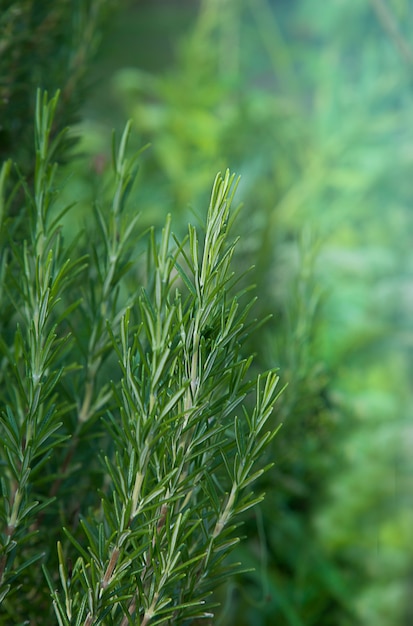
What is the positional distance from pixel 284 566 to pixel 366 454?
5.3 inches

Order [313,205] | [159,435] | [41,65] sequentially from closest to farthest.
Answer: [159,435] → [41,65] → [313,205]

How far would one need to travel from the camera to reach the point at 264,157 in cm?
86

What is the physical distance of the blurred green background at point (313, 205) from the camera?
0.55 meters

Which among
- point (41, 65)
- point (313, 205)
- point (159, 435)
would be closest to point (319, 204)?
point (313, 205)

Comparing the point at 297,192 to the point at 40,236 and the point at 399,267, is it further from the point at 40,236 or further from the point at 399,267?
the point at 40,236

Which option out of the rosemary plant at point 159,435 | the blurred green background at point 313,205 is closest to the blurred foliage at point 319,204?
the blurred green background at point 313,205

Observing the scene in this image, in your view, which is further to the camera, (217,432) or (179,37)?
(179,37)

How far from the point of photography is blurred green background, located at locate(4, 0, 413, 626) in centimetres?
55

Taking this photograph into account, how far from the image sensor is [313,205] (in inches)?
33.8

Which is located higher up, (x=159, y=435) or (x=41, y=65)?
(x=41, y=65)

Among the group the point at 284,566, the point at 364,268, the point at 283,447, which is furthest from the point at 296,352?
the point at 364,268

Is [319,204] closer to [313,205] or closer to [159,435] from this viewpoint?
[313,205]

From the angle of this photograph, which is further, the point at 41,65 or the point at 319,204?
the point at 319,204

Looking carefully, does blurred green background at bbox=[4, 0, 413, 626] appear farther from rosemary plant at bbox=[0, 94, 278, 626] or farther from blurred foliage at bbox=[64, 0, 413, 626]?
rosemary plant at bbox=[0, 94, 278, 626]
